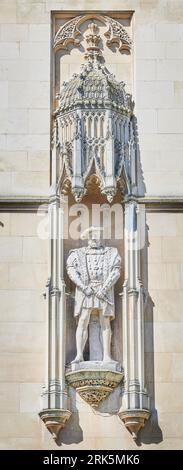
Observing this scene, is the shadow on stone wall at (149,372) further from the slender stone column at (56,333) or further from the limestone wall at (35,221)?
the slender stone column at (56,333)

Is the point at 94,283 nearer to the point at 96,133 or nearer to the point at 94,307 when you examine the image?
the point at 94,307

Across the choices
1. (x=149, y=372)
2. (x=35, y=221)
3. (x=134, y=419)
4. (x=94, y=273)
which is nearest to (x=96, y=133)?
(x=35, y=221)

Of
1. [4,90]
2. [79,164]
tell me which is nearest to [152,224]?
[79,164]

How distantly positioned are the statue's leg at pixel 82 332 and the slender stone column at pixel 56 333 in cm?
15

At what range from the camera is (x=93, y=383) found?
1645 cm

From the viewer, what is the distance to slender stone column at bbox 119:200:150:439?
1633 cm

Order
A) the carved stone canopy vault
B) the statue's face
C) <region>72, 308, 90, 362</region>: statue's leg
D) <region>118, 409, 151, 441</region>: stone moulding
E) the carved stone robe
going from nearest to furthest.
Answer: <region>118, 409, 151, 441</region>: stone moulding, <region>72, 308, 90, 362</region>: statue's leg, the carved stone robe, the statue's face, the carved stone canopy vault

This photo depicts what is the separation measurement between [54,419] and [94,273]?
1628 millimetres

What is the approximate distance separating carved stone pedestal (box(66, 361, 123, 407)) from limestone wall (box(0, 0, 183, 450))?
12 centimetres

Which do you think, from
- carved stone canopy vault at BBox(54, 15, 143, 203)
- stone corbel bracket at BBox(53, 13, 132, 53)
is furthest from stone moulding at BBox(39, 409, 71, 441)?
stone corbel bracket at BBox(53, 13, 132, 53)

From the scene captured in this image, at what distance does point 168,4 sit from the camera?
711 inches

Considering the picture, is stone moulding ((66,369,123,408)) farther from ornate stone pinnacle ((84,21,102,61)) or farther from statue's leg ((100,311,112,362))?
ornate stone pinnacle ((84,21,102,61))
